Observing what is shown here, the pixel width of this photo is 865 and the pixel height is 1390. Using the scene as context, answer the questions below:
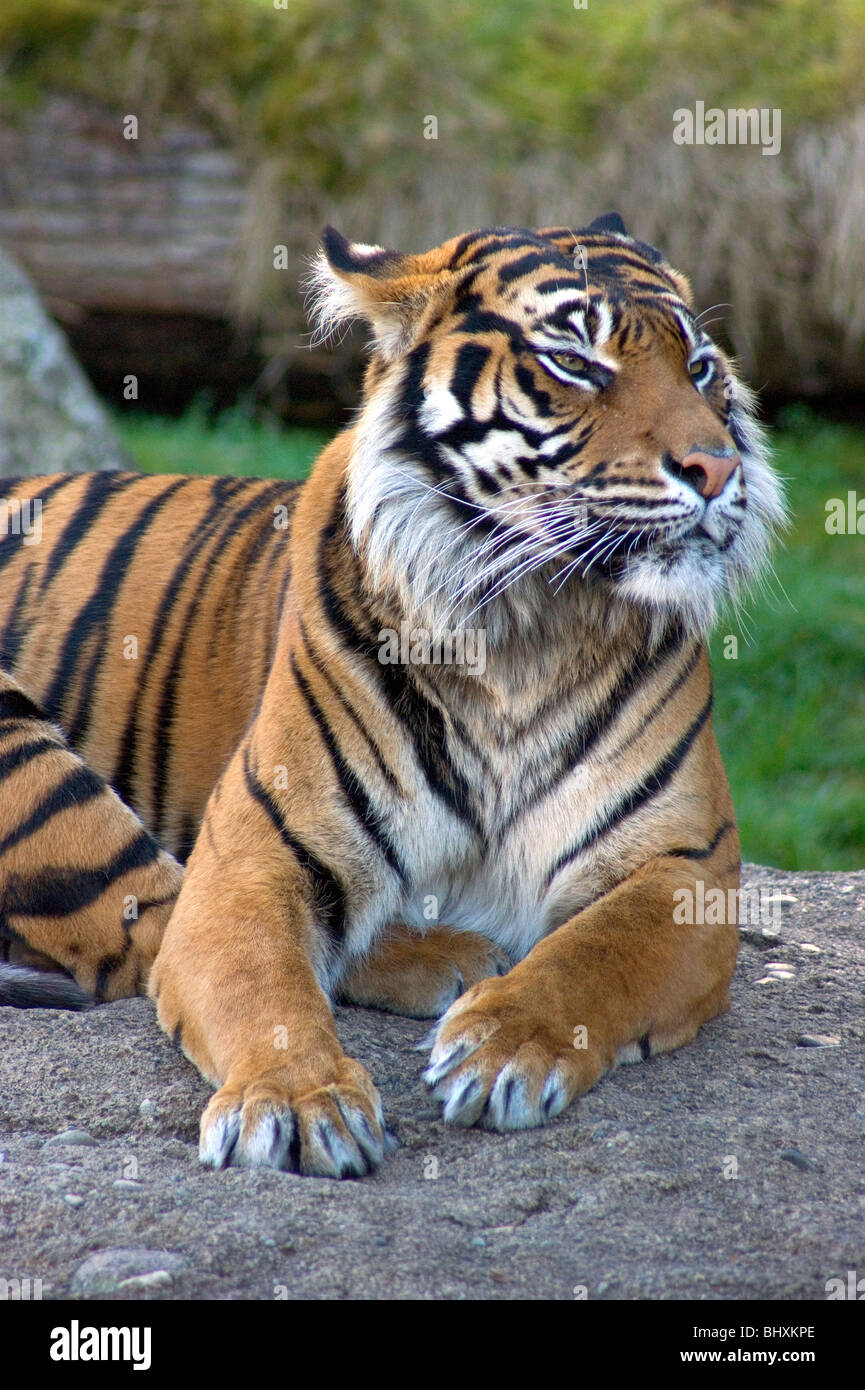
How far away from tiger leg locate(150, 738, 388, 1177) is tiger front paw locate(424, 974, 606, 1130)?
13 centimetres

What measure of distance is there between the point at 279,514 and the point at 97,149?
3.99 metres

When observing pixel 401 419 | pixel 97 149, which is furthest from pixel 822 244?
pixel 401 419

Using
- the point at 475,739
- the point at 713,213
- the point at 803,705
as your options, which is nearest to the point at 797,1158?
the point at 475,739

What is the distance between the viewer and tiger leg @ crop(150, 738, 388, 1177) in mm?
2146

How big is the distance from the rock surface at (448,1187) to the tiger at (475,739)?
0.09 metres

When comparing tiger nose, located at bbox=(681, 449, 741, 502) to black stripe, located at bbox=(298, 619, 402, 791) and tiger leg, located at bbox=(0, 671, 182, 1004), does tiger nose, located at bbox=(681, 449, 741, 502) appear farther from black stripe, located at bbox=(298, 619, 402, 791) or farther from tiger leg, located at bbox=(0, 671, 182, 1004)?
tiger leg, located at bbox=(0, 671, 182, 1004)

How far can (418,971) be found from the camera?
2.77 metres

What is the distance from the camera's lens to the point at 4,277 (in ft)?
19.3

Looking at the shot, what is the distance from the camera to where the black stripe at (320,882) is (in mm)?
2689

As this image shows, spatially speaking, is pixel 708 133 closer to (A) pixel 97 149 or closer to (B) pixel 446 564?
(A) pixel 97 149

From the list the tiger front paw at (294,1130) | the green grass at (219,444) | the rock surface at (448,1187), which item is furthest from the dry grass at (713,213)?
the tiger front paw at (294,1130)

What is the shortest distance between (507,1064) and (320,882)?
1.88ft

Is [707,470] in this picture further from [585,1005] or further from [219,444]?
[219,444]

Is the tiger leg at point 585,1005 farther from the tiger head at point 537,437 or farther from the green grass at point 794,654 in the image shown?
the green grass at point 794,654
